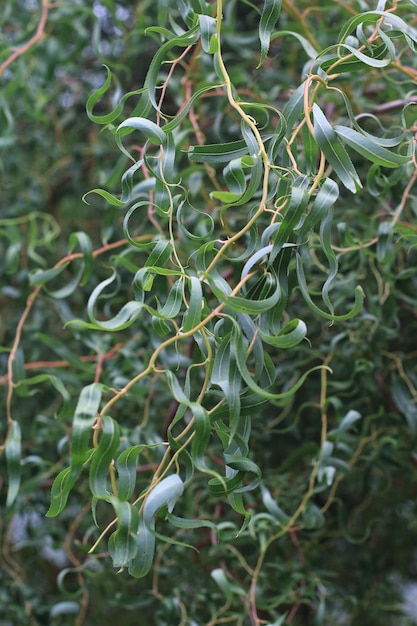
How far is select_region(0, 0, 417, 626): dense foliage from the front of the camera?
1.57 feet

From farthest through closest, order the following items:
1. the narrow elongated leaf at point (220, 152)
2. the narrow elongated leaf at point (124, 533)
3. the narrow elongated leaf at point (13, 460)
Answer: the narrow elongated leaf at point (13, 460)
the narrow elongated leaf at point (220, 152)
the narrow elongated leaf at point (124, 533)

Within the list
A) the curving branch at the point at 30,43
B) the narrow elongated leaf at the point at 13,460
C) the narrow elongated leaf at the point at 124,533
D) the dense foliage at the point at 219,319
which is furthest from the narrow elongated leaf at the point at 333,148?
the curving branch at the point at 30,43

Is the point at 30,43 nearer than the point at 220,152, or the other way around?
the point at 220,152

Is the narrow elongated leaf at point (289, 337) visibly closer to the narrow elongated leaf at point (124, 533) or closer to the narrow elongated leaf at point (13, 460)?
the narrow elongated leaf at point (124, 533)

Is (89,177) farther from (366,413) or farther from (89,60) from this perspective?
(366,413)

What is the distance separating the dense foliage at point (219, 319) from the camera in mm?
478

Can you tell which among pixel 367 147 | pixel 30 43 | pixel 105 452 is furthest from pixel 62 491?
pixel 30 43

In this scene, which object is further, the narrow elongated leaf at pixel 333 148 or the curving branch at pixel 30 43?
the curving branch at pixel 30 43

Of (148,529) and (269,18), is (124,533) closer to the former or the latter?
(148,529)

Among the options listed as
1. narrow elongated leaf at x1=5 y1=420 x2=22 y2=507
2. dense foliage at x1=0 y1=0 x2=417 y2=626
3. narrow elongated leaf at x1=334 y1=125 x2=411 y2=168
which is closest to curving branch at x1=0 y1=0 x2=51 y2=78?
dense foliage at x1=0 y1=0 x2=417 y2=626

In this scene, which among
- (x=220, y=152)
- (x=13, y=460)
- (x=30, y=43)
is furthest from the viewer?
(x=30, y=43)

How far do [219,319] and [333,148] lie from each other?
15 cm

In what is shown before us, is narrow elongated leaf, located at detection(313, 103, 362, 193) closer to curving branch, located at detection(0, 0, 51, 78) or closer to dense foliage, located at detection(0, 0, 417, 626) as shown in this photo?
dense foliage, located at detection(0, 0, 417, 626)

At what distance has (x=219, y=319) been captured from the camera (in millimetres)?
561
